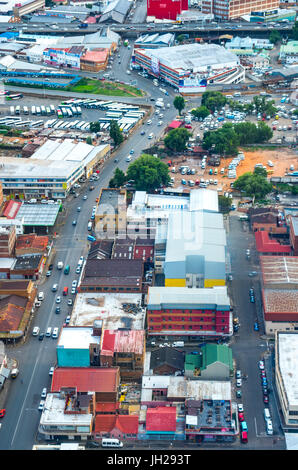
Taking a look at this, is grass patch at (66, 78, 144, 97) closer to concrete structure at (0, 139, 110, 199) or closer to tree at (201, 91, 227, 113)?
tree at (201, 91, 227, 113)

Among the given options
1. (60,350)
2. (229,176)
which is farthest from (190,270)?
(229,176)

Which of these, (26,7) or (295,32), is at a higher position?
(26,7)

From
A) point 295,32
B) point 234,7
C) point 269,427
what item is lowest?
point 269,427

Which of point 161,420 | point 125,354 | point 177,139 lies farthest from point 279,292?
point 177,139

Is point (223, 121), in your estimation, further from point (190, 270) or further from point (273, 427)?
point (273, 427)

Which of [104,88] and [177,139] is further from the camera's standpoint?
[104,88]

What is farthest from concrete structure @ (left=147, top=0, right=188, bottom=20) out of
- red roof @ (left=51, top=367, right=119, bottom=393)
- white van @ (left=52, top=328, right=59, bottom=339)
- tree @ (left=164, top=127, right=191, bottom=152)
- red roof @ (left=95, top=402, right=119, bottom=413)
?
red roof @ (left=95, top=402, right=119, bottom=413)

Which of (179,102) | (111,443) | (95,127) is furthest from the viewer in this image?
(179,102)

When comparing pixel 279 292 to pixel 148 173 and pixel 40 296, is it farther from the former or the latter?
pixel 148 173
